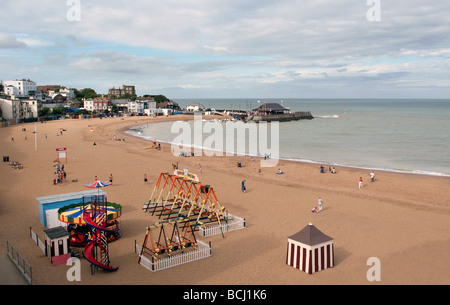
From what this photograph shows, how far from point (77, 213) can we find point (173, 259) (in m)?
4.74

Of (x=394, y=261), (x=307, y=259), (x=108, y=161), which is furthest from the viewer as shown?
(x=108, y=161)

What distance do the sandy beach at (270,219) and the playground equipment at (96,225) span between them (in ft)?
1.74

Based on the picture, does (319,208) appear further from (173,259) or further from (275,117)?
(275,117)

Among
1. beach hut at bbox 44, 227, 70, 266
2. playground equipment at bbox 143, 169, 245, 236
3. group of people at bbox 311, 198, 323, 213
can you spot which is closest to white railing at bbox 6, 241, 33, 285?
beach hut at bbox 44, 227, 70, 266

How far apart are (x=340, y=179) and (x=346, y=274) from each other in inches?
652

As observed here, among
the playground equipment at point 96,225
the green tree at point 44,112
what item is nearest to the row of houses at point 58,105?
the green tree at point 44,112

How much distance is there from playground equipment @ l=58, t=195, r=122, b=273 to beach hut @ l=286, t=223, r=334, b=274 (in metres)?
6.30

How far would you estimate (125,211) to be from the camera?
64.1ft

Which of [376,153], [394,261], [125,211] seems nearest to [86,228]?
[125,211]

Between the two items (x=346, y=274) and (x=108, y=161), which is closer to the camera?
(x=346, y=274)

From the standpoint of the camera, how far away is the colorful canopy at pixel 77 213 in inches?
569

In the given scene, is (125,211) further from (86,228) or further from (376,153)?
(376,153)

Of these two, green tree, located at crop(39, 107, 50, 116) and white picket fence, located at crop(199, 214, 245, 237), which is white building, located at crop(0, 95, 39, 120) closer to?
green tree, located at crop(39, 107, 50, 116)

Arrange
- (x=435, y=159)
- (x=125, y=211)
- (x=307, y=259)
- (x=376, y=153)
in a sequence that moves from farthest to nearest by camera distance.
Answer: (x=376, y=153)
(x=435, y=159)
(x=125, y=211)
(x=307, y=259)
